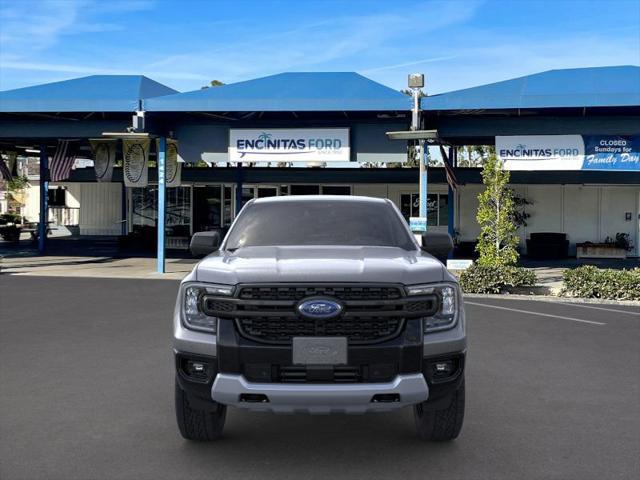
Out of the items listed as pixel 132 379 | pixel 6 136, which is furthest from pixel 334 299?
pixel 6 136

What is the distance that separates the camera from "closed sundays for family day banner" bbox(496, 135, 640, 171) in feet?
59.8

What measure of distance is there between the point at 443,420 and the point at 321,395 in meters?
1.19

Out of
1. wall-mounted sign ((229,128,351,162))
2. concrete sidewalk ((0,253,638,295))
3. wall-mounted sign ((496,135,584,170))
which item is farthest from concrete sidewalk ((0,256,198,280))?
wall-mounted sign ((496,135,584,170))

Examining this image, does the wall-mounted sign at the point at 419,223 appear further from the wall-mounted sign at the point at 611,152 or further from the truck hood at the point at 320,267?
the truck hood at the point at 320,267

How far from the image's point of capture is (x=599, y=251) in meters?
26.4

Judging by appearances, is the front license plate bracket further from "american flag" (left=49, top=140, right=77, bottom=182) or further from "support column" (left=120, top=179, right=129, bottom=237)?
"support column" (left=120, top=179, right=129, bottom=237)

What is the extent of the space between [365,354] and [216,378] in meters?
0.94

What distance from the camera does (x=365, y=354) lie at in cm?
414

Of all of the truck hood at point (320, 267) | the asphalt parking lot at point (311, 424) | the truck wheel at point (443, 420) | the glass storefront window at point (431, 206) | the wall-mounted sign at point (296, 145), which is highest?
the wall-mounted sign at point (296, 145)

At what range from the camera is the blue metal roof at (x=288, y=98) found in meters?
17.8

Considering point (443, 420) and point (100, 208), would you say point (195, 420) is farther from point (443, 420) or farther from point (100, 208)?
point (100, 208)

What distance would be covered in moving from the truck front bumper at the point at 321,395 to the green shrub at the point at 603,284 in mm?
11375

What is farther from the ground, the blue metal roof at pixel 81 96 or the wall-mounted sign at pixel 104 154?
the blue metal roof at pixel 81 96

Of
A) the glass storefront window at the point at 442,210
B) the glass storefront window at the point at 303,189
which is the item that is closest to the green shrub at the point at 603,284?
the glass storefront window at the point at 442,210
